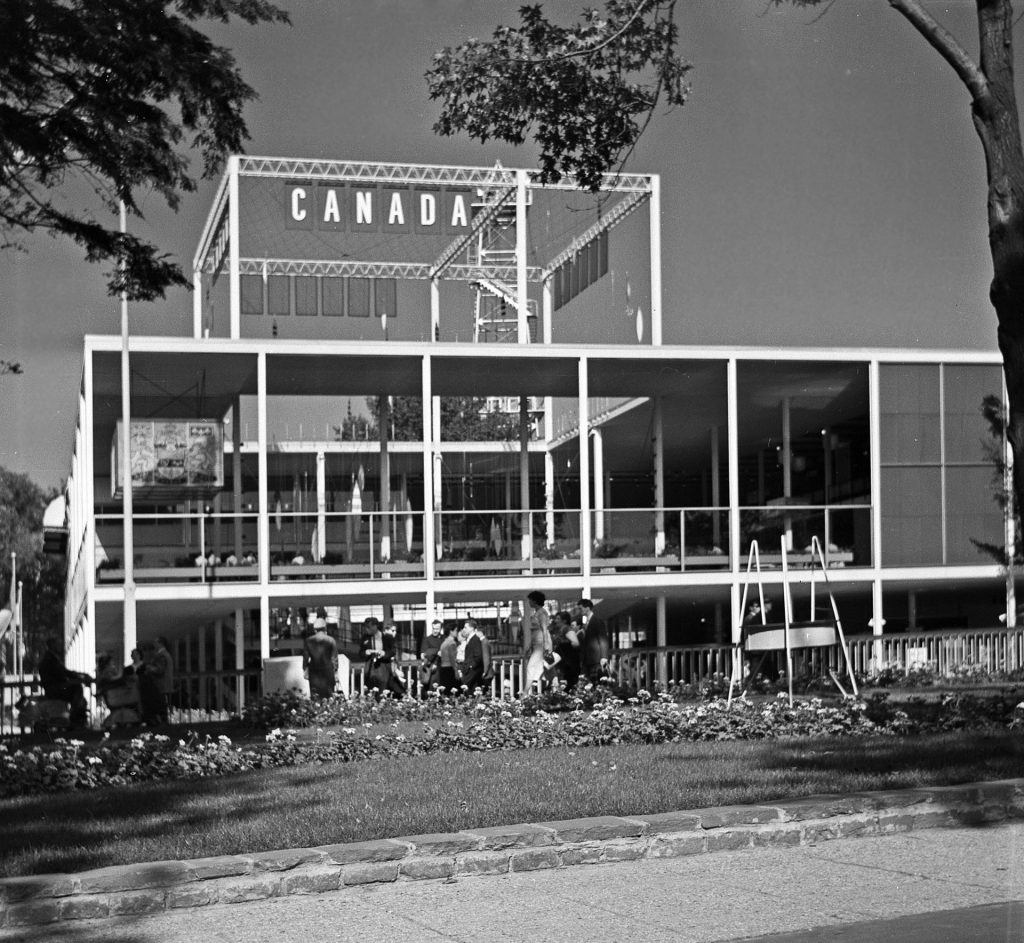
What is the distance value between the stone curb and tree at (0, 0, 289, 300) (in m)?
9.71

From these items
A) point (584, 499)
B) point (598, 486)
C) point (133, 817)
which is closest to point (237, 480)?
point (584, 499)

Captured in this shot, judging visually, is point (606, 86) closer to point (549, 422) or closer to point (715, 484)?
point (715, 484)

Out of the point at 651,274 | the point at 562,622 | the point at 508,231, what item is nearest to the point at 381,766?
the point at 562,622

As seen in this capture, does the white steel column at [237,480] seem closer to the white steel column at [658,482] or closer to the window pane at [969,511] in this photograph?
the white steel column at [658,482]

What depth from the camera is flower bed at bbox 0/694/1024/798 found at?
12547 millimetres

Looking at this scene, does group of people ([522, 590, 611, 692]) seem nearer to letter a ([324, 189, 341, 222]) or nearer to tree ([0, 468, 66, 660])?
letter a ([324, 189, 341, 222])

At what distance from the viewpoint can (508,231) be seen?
1547 inches

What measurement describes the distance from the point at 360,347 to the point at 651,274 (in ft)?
22.1

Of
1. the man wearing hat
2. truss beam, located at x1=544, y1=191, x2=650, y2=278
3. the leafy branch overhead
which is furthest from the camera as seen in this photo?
truss beam, located at x1=544, y1=191, x2=650, y2=278

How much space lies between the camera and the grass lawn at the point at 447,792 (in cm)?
905

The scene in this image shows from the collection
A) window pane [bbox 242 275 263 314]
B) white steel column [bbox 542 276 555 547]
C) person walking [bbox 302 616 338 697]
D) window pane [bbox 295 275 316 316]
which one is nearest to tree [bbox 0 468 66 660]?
window pane [bbox 242 275 263 314]

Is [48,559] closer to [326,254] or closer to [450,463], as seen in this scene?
[450,463]

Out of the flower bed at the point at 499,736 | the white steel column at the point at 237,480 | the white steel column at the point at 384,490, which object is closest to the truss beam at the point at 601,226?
the white steel column at the point at 384,490

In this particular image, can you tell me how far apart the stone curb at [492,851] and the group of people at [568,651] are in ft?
32.3
